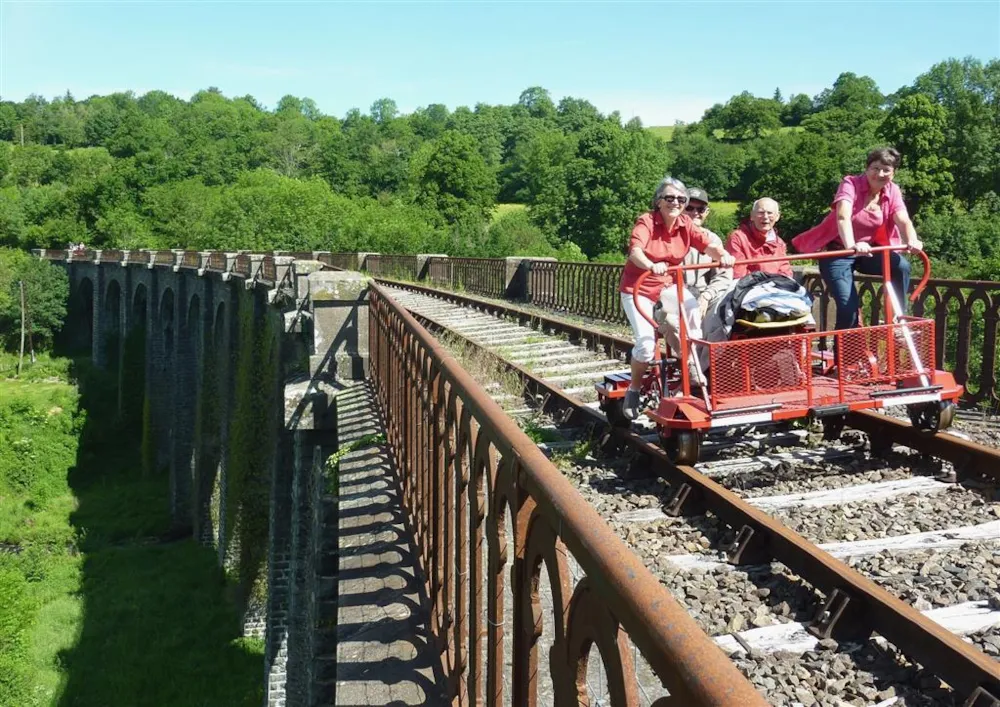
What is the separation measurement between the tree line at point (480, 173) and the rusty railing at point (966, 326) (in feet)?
36.7

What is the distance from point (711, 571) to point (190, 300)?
35.1 metres

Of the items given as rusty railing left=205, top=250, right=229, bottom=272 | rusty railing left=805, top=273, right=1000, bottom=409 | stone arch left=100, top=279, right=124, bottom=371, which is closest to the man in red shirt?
rusty railing left=805, top=273, right=1000, bottom=409

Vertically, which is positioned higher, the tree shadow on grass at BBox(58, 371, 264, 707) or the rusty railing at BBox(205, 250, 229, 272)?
the rusty railing at BBox(205, 250, 229, 272)

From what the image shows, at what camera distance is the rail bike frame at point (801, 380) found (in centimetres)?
523

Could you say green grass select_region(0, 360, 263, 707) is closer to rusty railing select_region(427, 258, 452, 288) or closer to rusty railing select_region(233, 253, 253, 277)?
rusty railing select_region(233, 253, 253, 277)

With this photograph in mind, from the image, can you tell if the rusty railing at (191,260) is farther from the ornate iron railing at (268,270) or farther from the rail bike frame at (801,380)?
the rail bike frame at (801,380)

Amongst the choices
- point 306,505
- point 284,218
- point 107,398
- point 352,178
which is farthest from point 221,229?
point 306,505

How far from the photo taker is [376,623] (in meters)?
3.46

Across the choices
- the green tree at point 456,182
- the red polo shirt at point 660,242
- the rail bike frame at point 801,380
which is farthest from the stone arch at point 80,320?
the rail bike frame at point 801,380

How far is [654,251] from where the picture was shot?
593 cm

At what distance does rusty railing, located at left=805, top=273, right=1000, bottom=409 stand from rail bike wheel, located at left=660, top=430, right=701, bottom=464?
395 centimetres

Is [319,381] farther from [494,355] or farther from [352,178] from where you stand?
[352,178]

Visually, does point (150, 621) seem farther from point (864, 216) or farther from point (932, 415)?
point (932, 415)

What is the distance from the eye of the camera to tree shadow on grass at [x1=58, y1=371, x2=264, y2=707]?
2270 centimetres
